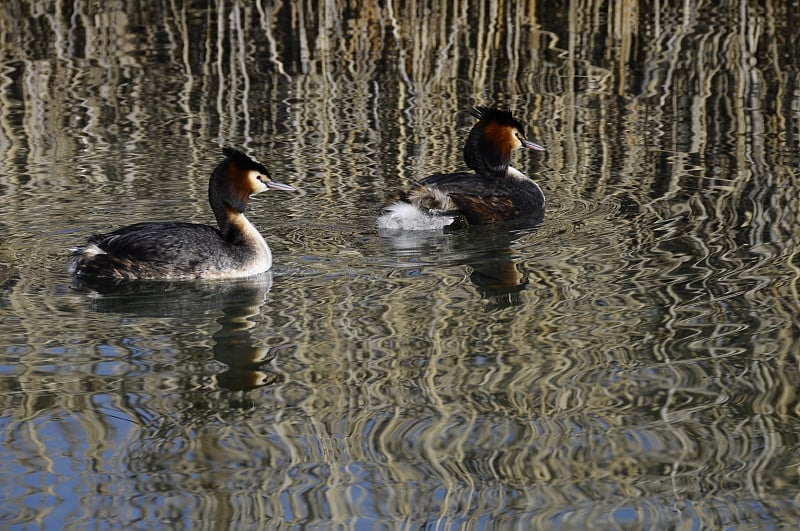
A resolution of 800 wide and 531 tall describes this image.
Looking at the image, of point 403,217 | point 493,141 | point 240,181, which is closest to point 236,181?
point 240,181

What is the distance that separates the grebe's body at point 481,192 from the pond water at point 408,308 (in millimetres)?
141

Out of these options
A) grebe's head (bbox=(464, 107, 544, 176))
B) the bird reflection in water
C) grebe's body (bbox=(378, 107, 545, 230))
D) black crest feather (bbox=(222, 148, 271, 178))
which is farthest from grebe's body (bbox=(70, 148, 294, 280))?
grebe's head (bbox=(464, 107, 544, 176))

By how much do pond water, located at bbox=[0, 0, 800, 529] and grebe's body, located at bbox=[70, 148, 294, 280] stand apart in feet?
0.33

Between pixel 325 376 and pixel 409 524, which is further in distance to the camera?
pixel 325 376

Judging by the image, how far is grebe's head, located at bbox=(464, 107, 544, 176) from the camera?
9.06m

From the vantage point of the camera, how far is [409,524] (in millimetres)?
4312

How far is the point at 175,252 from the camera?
7.27 meters

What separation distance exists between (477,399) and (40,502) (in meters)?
1.75

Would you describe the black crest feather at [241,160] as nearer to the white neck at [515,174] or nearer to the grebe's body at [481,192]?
the grebe's body at [481,192]

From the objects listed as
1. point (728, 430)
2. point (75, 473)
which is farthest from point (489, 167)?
point (75, 473)

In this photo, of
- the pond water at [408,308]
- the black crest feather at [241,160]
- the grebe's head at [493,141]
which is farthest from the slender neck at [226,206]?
the grebe's head at [493,141]

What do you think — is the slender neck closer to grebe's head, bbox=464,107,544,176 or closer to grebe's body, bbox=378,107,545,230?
grebe's body, bbox=378,107,545,230

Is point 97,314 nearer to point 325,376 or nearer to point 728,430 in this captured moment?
point 325,376

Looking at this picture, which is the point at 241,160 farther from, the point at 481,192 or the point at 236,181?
the point at 481,192
